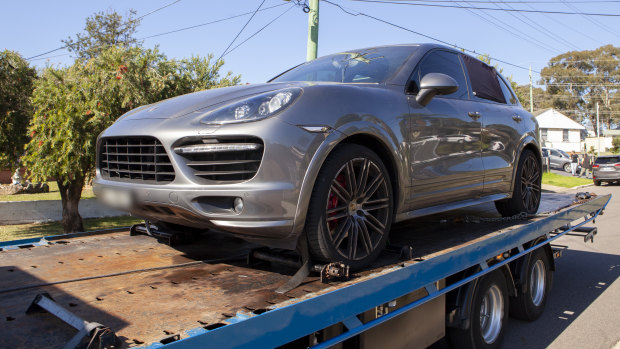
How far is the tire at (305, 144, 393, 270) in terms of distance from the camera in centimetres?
270

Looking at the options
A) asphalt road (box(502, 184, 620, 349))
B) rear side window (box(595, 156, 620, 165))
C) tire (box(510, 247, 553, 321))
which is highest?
rear side window (box(595, 156, 620, 165))

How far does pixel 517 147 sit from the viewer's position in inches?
193

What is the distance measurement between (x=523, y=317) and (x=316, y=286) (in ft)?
10.9

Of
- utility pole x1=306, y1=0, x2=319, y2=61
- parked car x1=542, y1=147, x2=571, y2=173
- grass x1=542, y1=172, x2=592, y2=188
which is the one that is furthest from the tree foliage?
utility pole x1=306, y1=0, x2=319, y2=61

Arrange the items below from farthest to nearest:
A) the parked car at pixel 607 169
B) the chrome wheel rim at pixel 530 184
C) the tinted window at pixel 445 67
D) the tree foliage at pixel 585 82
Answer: the tree foliage at pixel 585 82 → the parked car at pixel 607 169 → the chrome wheel rim at pixel 530 184 → the tinted window at pixel 445 67

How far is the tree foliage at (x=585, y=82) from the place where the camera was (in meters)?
68.5

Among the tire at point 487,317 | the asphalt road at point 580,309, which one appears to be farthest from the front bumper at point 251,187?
the asphalt road at point 580,309

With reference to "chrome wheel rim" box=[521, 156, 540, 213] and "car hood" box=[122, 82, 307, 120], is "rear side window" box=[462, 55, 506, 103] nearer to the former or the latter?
"chrome wheel rim" box=[521, 156, 540, 213]

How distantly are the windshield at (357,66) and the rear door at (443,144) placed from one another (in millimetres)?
206

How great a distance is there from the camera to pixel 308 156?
2.59 metres

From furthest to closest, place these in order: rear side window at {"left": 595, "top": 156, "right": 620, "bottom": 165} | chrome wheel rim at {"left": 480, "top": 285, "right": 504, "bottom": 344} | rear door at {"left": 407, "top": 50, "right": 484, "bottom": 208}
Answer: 1. rear side window at {"left": 595, "top": 156, "right": 620, "bottom": 165}
2. chrome wheel rim at {"left": 480, "top": 285, "right": 504, "bottom": 344}
3. rear door at {"left": 407, "top": 50, "right": 484, "bottom": 208}

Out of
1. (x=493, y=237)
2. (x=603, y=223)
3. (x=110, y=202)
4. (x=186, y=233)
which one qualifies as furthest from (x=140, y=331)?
(x=603, y=223)

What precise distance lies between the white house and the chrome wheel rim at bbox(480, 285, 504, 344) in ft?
194

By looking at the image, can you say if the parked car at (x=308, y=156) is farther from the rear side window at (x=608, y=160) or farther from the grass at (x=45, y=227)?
the rear side window at (x=608, y=160)
